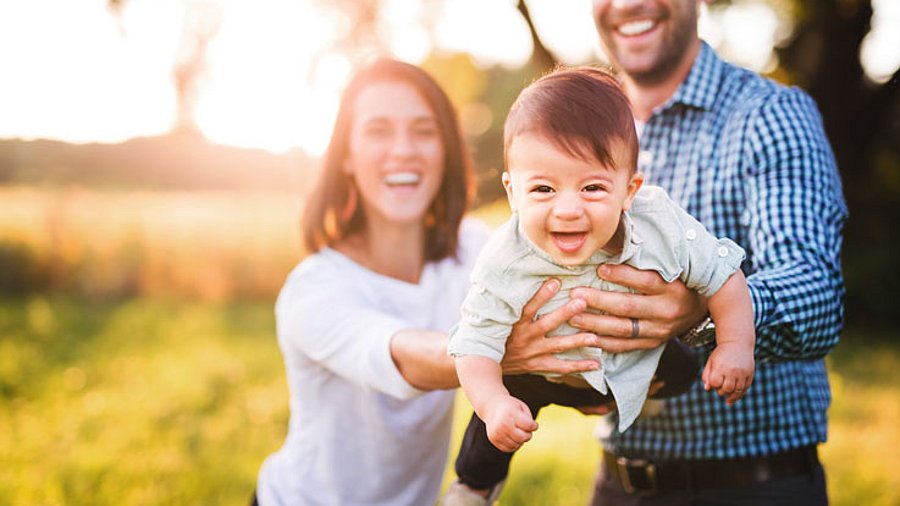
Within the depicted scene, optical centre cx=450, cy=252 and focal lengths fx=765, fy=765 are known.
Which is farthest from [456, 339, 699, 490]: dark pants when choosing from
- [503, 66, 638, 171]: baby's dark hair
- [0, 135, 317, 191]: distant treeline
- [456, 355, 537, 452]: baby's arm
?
[0, 135, 317, 191]: distant treeline

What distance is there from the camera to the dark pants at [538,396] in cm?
194

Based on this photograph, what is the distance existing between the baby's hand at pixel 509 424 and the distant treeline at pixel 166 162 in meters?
19.7

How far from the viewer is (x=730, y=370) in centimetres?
168

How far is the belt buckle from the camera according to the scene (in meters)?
2.36

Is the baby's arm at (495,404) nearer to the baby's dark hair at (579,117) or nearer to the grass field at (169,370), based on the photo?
the baby's dark hair at (579,117)

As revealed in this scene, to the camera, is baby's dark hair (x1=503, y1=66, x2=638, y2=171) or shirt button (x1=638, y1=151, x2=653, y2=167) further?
shirt button (x1=638, y1=151, x2=653, y2=167)

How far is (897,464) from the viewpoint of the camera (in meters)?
5.32

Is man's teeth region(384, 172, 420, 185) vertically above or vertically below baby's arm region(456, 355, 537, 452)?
above

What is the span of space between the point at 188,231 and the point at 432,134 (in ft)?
32.3

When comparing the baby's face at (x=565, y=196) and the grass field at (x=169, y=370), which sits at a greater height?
the baby's face at (x=565, y=196)

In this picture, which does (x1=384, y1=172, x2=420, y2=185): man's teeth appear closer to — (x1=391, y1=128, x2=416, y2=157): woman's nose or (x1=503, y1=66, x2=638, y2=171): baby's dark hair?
(x1=391, y1=128, x2=416, y2=157): woman's nose

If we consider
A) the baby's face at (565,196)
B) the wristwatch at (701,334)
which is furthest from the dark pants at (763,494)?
Answer: the baby's face at (565,196)

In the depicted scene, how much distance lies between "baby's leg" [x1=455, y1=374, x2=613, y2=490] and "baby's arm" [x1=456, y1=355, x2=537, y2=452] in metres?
0.23

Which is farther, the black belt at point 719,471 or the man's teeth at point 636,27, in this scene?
the man's teeth at point 636,27
